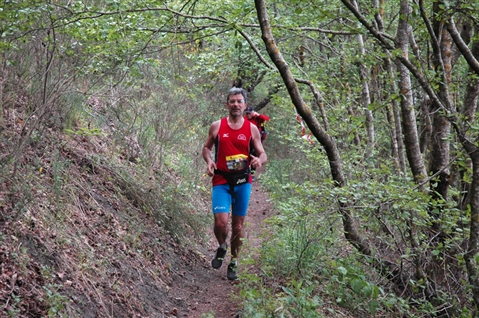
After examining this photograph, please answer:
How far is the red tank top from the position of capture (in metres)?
6.13

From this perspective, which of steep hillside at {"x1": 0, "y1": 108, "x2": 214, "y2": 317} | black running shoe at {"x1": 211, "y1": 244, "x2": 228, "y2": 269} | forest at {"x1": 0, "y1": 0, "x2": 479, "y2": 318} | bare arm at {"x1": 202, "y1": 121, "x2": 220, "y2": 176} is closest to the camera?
steep hillside at {"x1": 0, "y1": 108, "x2": 214, "y2": 317}

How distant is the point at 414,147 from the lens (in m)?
5.96

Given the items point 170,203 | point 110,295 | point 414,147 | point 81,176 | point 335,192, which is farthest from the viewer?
point 170,203

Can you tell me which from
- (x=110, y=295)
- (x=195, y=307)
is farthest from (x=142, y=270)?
(x=110, y=295)

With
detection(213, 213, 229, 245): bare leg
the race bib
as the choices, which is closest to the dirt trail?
detection(213, 213, 229, 245): bare leg

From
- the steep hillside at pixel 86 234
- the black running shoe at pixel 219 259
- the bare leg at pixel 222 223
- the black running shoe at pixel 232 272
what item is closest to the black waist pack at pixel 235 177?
the bare leg at pixel 222 223

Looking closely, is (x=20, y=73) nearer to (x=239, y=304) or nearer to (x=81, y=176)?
(x=81, y=176)

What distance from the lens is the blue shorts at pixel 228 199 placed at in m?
6.13

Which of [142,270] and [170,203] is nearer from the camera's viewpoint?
[142,270]

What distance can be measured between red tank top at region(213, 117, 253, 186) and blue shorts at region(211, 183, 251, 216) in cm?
11

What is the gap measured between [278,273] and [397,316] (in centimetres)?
136

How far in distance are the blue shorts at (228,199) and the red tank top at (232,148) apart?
0.11 metres

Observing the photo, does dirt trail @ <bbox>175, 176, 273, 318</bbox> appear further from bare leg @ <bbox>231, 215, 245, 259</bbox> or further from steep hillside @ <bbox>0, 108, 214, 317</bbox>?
bare leg @ <bbox>231, 215, 245, 259</bbox>

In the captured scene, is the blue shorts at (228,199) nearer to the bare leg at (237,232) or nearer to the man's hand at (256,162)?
the bare leg at (237,232)
